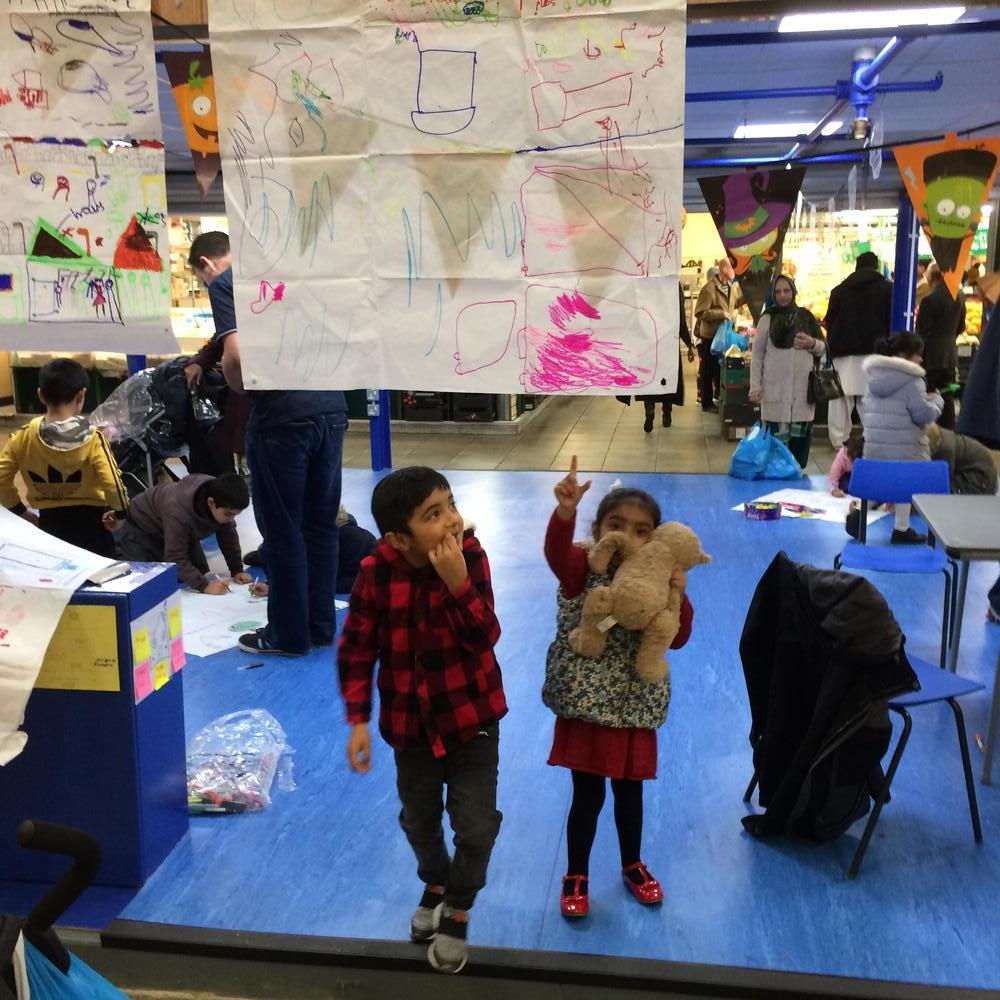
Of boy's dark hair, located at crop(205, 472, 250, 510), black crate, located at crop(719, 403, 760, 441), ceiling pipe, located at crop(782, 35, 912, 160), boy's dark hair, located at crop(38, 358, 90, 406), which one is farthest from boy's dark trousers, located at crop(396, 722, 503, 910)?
black crate, located at crop(719, 403, 760, 441)

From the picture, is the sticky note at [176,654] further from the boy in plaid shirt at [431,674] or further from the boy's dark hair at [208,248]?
the boy's dark hair at [208,248]

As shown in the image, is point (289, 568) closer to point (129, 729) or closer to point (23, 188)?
point (129, 729)

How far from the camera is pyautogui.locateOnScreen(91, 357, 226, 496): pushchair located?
5.94 metres

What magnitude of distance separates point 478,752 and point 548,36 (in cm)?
157

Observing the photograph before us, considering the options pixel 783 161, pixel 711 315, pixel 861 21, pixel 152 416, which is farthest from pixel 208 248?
pixel 711 315

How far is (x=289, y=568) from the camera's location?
4215 millimetres

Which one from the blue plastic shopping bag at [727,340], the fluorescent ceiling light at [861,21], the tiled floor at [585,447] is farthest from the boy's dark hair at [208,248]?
the blue plastic shopping bag at [727,340]

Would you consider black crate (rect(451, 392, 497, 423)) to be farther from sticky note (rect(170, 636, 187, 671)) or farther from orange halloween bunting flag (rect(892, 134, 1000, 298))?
sticky note (rect(170, 636, 187, 671))

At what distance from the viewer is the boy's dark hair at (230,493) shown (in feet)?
16.0

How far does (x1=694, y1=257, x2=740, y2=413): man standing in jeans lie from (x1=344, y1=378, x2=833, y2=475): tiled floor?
0.41 meters

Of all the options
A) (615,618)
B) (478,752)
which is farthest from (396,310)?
(478,752)

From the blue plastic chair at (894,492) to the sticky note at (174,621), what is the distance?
2740 millimetres

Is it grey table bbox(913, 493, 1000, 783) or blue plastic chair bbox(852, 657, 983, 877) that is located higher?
grey table bbox(913, 493, 1000, 783)

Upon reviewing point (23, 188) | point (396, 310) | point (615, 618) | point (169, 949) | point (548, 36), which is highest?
point (548, 36)
